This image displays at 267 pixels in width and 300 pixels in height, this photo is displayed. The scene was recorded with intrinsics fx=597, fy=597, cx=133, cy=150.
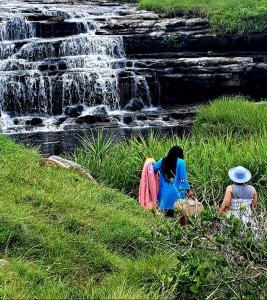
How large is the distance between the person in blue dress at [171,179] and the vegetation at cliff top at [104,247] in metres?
0.49

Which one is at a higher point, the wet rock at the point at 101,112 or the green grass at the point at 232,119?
the green grass at the point at 232,119

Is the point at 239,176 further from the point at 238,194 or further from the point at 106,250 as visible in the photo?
the point at 106,250

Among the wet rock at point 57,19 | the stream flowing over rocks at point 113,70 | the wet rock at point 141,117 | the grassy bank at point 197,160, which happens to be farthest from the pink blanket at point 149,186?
the wet rock at point 57,19

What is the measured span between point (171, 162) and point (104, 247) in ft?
8.09

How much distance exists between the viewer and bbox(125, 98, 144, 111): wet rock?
2078cm

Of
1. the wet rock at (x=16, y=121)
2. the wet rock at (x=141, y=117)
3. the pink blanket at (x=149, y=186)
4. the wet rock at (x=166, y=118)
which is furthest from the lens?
the wet rock at (x=141, y=117)

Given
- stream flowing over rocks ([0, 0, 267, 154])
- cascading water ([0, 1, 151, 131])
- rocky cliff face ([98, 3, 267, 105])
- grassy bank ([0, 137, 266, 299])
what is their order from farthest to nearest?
1. rocky cliff face ([98, 3, 267, 105])
2. cascading water ([0, 1, 151, 131])
3. stream flowing over rocks ([0, 0, 267, 154])
4. grassy bank ([0, 137, 266, 299])

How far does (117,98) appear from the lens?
20.7 meters

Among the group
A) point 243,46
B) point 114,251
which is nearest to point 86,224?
point 114,251

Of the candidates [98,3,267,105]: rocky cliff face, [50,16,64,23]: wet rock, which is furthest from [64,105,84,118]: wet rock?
[50,16,64,23]: wet rock

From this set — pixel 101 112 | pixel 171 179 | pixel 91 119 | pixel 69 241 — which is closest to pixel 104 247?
pixel 69 241

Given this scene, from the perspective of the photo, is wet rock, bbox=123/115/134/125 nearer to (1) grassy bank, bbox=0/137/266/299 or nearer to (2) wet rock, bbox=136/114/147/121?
(2) wet rock, bbox=136/114/147/121

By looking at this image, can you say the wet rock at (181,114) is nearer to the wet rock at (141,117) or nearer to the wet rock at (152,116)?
the wet rock at (152,116)

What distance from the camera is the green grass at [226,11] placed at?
22.2 m
